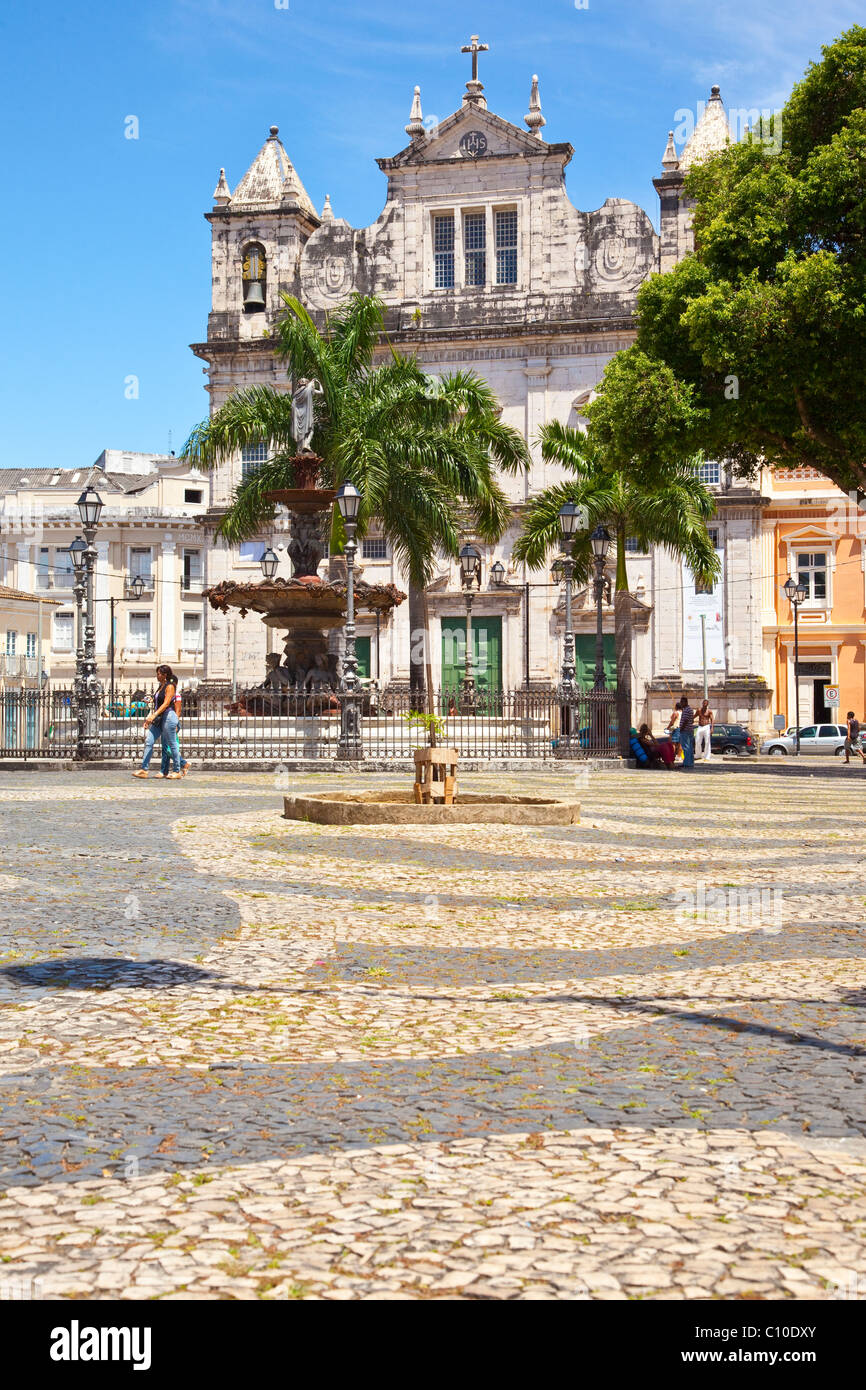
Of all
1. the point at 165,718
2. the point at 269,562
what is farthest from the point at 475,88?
the point at 165,718

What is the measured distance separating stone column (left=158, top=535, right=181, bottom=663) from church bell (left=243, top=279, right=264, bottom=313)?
1499 centimetres

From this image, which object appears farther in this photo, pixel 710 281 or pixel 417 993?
pixel 710 281

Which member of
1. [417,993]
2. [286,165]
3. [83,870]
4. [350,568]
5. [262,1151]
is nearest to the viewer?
[262,1151]

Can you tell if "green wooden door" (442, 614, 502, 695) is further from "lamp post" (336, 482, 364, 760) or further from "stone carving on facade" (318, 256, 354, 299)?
"lamp post" (336, 482, 364, 760)

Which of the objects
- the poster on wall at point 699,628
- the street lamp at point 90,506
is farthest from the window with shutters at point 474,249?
the street lamp at point 90,506

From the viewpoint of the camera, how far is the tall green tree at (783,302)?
64.4 feet

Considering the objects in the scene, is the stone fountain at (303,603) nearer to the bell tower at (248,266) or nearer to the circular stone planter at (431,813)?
the circular stone planter at (431,813)

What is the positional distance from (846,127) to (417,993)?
62.3 feet

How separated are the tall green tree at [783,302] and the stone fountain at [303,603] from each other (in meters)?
5.87

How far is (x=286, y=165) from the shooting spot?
152 ft

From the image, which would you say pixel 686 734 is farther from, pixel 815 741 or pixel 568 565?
pixel 815 741

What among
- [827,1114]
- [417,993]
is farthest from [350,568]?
[827,1114]

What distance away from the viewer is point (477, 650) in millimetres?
42625
